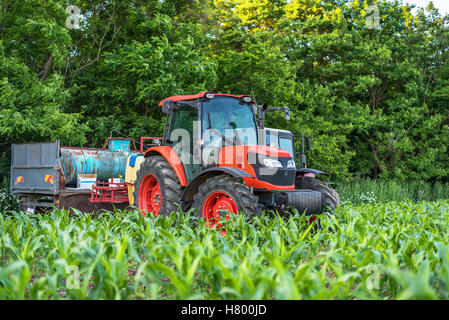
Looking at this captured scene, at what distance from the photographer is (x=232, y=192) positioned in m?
5.27

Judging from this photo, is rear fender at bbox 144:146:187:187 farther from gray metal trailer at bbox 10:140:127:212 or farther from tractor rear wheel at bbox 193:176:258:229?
gray metal trailer at bbox 10:140:127:212

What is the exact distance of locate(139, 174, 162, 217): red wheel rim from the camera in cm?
679

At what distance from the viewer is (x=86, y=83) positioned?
13445mm

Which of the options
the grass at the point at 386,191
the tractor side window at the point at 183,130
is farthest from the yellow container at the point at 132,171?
the grass at the point at 386,191

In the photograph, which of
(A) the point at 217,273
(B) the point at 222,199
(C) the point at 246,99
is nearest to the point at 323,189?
(B) the point at 222,199

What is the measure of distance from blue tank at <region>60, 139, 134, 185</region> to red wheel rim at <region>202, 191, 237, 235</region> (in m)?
3.98

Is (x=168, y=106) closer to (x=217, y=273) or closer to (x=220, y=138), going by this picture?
(x=220, y=138)

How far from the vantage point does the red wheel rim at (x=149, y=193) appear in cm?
679

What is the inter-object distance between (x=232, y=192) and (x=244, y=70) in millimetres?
10019

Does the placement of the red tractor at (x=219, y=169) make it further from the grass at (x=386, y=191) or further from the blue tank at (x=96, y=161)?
the grass at (x=386, y=191)

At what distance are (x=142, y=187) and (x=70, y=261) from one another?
12.9 feet

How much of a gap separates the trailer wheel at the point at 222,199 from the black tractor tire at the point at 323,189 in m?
1.52
